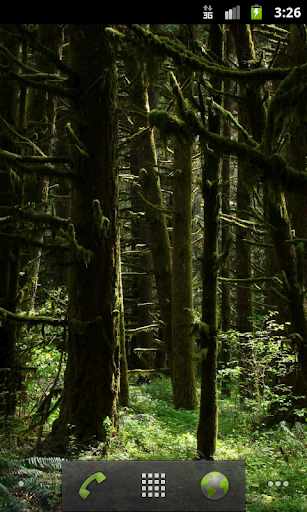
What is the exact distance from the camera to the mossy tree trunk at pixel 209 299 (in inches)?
270

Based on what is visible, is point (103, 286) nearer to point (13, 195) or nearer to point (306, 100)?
point (13, 195)

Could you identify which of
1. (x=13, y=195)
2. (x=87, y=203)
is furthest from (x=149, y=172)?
(x=87, y=203)

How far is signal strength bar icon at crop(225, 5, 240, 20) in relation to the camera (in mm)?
4531

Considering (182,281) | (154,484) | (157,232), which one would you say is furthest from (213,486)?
(157,232)

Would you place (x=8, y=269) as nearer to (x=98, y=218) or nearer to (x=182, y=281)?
(x=98, y=218)

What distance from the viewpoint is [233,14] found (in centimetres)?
456

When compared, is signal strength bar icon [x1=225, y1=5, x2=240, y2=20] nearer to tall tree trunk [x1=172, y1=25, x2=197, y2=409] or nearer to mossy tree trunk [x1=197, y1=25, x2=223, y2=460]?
mossy tree trunk [x1=197, y1=25, x2=223, y2=460]

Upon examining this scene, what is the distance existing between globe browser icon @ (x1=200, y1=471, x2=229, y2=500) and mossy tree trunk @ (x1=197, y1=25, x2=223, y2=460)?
2.98 m

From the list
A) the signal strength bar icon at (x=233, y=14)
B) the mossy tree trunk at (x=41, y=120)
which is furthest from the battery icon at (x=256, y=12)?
the mossy tree trunk at (x=41, y=120)

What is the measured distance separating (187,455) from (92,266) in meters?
2.94

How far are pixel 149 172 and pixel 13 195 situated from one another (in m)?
6.83

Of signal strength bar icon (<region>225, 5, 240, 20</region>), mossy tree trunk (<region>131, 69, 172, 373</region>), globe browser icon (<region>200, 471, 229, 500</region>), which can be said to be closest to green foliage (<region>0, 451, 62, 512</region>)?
globe browser icon (<region>200, 471, 229, 500</region>)

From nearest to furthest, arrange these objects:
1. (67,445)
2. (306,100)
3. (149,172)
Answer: (306,100) < (67,445) < (149,172)

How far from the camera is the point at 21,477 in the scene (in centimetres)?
530
